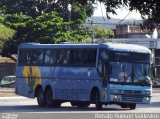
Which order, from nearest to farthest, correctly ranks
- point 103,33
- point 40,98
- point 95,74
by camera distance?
point 95,74, point 40,98, point 103,33

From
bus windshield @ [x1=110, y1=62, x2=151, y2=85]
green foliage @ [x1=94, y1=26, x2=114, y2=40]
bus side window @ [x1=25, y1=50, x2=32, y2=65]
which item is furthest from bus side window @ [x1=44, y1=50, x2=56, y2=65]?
green foliage @ [x1=94, y1=26, x2=114, y2=40]

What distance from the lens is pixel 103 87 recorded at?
2583cm

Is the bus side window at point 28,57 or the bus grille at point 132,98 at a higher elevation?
the bus side window at point 28,57

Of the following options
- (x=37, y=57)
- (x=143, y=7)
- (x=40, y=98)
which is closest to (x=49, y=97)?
(x=40, y=98)

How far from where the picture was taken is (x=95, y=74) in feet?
85.6

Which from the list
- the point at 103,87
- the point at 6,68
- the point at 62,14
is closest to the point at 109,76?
the point at 103,87

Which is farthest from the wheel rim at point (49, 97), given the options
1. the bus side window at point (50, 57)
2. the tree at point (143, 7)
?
the tree at point (143, 7)

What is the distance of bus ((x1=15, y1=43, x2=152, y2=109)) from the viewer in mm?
25891

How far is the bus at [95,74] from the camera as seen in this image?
25.9m

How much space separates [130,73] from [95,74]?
1.55 meters

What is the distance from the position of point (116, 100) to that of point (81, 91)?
71.6 inches

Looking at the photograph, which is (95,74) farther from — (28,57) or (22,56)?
(22,56)

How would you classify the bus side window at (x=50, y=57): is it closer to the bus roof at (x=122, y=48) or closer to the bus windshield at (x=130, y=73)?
the bus roof at (x=122, y=48)

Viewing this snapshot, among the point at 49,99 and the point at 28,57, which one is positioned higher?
the point at 28,57
